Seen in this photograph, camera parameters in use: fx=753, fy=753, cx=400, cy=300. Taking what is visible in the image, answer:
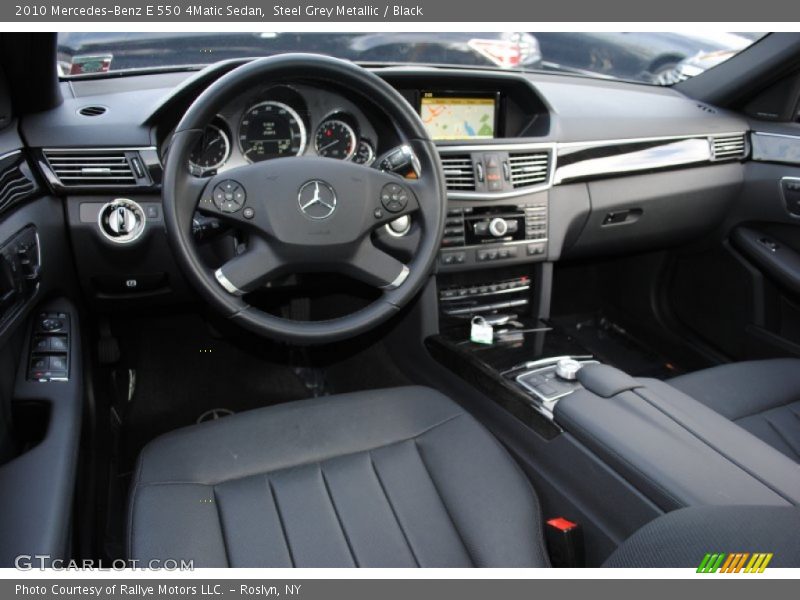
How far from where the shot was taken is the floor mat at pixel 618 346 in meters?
2.76

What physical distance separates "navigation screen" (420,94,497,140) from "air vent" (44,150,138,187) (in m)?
0.85

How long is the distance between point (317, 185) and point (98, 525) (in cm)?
98

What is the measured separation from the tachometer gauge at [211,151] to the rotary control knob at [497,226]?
80cm

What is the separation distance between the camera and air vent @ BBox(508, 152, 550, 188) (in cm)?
220

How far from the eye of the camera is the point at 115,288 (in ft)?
6.61

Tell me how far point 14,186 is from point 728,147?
2.29 meters

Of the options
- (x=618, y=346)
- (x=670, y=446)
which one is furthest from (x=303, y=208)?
(x=618, y=346)

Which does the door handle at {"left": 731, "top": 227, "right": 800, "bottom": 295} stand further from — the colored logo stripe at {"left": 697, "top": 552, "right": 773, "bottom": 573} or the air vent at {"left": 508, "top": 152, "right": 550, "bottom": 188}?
the colored logo stripe at {"left": 697, "top": 552, "right": 773, "bottom": 573}

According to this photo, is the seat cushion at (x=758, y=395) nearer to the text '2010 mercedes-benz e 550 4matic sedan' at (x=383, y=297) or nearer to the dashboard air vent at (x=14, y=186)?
the text '2010 mercedes-benz e 550 4matic sedan' at (x=383, y=297)

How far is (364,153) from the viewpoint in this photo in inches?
75.4

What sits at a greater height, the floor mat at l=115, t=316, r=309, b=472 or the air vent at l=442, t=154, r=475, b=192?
the air vent at l=442, t=154, r=475, b=192

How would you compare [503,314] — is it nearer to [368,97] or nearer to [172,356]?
[368,97]

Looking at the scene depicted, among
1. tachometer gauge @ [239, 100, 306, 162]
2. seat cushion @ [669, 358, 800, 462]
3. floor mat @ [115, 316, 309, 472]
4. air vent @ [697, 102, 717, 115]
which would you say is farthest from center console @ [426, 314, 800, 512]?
air vent @ [697, 102, 717, 115]
